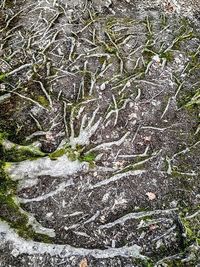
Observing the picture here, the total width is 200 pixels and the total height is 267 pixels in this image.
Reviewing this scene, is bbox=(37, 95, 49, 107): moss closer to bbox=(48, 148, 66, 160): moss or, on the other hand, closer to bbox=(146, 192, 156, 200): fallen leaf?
bbox=(48, 148, 66, 160): moss

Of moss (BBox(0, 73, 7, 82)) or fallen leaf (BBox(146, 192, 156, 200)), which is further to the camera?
moss (BBox(0, 73, 7, 82))

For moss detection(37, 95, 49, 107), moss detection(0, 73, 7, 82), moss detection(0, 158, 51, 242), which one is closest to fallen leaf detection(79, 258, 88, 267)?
moss detection(0, 158, 51, 242)

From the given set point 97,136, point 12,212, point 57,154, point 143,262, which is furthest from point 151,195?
point 12,212

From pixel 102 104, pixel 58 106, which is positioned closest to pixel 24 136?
pixel 58 106

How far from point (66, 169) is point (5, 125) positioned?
2.84 ft

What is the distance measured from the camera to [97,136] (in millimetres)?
4223

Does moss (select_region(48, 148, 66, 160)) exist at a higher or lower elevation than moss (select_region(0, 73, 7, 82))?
lower

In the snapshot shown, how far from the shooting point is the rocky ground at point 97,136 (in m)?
3.47

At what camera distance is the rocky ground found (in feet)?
11.4

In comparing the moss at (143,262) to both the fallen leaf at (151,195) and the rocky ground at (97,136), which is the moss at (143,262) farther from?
the fallen leaf at (151,195)

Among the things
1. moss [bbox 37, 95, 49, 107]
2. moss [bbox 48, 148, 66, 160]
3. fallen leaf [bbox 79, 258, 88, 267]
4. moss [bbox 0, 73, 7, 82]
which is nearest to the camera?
fallen leaf [bbox 79, 258, 88, 267]

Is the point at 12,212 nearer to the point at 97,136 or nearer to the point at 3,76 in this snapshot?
the point at 97,136

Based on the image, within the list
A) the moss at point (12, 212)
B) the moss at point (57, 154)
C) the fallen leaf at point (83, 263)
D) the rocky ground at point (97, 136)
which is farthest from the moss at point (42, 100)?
the fallen leaf at point (83, 263)

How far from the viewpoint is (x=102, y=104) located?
455cm
